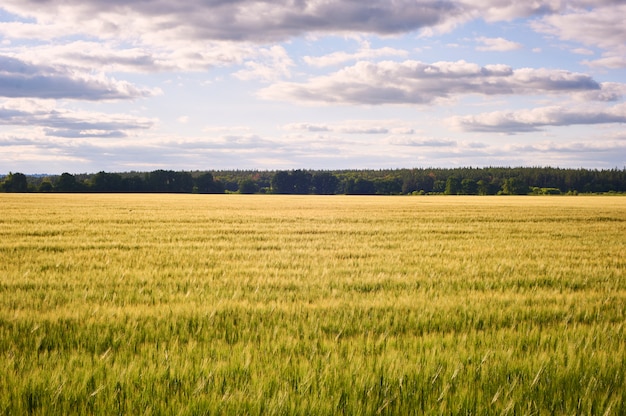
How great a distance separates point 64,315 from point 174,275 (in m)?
3.43

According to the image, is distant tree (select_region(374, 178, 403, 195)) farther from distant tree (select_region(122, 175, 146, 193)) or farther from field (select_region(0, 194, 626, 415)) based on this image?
field (select_region(0, 194, 626, 415))

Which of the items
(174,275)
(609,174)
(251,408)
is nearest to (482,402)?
(251,408)

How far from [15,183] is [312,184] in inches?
3423

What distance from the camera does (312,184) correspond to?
164500mm

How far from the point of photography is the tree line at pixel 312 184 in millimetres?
122562

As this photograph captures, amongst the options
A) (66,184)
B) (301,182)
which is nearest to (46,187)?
(66,184)

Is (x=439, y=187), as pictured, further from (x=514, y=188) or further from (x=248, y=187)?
(x=248, y=187)

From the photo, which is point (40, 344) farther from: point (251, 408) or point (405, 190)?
point (405, 190)

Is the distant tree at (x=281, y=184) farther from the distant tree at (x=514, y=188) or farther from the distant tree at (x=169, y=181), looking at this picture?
the distant tree at (x=514, y=188)

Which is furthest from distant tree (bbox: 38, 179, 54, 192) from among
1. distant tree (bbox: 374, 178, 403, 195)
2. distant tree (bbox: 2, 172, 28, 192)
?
distant tree (bbox: 374, 178, 403, 195)

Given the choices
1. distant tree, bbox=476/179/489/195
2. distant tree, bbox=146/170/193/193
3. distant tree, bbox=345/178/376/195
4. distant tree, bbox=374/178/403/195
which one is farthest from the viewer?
distant tree, bbox=374/178/403/195

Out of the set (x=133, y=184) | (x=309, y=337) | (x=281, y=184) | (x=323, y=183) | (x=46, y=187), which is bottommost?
(x=309, y=337)

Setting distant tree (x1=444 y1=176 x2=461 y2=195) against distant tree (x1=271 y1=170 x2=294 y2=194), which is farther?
distant tree (x1=271 y1=170 x2=294 y2=194)

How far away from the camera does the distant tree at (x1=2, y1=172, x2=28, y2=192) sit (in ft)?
388
